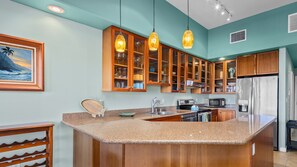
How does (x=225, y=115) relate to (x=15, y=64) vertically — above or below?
below

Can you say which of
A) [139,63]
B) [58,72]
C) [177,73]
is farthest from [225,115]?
[58,72]

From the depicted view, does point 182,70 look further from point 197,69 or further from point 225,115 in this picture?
point 225,115

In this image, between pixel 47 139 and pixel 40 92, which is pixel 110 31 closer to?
pixel 40 92

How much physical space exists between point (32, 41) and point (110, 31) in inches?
42.7

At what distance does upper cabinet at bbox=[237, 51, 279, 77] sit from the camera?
3.99 metres

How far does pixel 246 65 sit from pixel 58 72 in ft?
14.5

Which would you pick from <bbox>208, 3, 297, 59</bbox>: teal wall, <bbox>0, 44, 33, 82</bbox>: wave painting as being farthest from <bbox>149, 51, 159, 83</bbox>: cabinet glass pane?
<bbox>208, 3, 297, 59</bbox>: teal wall

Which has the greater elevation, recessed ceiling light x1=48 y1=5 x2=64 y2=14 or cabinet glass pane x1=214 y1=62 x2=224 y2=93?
recessed ceiling light x1=48 y1=5 x2=64 y2=14

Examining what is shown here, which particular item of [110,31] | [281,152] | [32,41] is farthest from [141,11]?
[281,152]

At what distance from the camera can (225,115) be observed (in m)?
4.66

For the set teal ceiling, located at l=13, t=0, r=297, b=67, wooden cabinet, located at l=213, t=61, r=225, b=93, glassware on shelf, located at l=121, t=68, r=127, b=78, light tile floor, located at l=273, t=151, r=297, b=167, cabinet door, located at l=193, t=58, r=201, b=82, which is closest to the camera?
teal ceiling, located at l=13, t=0, r=297, b=67

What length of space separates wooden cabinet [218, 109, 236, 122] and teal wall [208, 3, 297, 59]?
1.57m

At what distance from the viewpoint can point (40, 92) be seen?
221cm

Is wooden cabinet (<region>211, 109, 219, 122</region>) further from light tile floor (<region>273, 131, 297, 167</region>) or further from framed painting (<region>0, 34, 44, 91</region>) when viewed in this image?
framed painting (<region>0, 34, 44, 91</region>)
